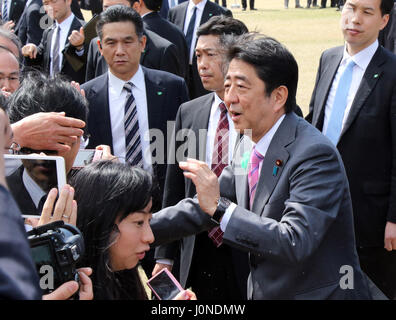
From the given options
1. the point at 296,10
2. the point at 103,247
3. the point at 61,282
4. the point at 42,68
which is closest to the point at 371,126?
the point at 103,247

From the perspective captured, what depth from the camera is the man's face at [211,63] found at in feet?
14.5

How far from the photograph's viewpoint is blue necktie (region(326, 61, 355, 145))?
14.8 ft

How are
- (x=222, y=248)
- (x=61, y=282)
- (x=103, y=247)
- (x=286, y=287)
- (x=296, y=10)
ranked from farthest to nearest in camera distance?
(x=296, y=10) < (x=222, y=248) < (x=286, y=287) < (x=103, y=247) < (x=61, y=282)

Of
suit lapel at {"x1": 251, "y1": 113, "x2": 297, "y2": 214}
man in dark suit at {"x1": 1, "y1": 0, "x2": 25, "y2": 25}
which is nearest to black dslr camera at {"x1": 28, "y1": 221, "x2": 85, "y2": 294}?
suit lapel at {"x1": 251, "y1": 113, "x2": 297, "y2": 214}

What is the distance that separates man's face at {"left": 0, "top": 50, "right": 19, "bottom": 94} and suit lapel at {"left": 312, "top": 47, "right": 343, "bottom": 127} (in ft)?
7.11

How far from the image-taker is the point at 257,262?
2.94 meters

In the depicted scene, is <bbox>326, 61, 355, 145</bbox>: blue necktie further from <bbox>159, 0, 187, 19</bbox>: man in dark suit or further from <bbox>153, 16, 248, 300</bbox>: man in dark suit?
<bbox>159, 0, 187, 19</bbox>: man in dark suit

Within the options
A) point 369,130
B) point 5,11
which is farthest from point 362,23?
point 5,11

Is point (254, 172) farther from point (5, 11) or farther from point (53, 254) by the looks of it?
point (5, 11)

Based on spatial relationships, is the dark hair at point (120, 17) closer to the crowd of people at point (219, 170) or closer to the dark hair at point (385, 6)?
the crowd of people at point (219, 170)

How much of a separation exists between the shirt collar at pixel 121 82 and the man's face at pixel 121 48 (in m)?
0.03

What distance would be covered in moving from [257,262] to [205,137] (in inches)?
54.0

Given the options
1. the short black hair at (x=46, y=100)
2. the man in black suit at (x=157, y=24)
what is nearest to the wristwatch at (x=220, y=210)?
the short black hair at (x=46, y=100)
